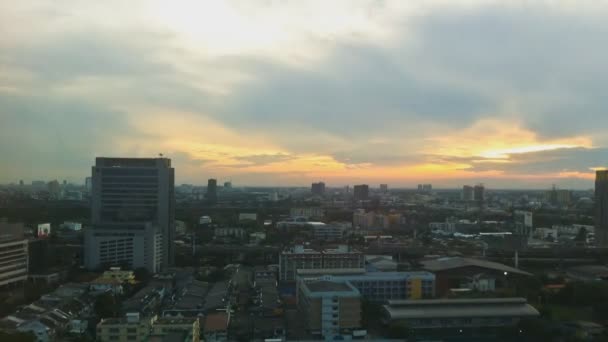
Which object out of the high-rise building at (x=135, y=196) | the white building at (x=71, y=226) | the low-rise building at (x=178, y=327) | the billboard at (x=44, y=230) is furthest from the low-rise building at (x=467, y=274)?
the white building at (x=71, y=226)

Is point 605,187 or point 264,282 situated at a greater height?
point 605,187

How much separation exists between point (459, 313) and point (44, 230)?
7.45 meters

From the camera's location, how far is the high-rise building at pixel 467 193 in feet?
88.0

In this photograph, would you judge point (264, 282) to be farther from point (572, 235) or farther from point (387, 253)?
point (572, 235)

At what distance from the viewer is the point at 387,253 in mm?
12258

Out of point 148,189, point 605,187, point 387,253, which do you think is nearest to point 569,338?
Result: point 387,253

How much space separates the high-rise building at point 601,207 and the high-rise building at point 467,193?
42.1ft

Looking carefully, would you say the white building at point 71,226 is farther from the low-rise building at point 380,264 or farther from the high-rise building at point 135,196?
the low-rise building at point 380,264

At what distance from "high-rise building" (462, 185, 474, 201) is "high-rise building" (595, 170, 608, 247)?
12.8 meters

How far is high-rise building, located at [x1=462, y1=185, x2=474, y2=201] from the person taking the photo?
26809 mm

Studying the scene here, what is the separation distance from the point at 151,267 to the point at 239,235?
5640mm

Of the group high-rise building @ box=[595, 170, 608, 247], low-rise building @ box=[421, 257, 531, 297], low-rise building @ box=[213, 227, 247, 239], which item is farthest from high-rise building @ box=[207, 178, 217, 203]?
low-rise building @ box=[421, 257, 531, 297]

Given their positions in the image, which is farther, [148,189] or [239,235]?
[239,235]

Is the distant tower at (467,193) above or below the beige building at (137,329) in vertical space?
above
